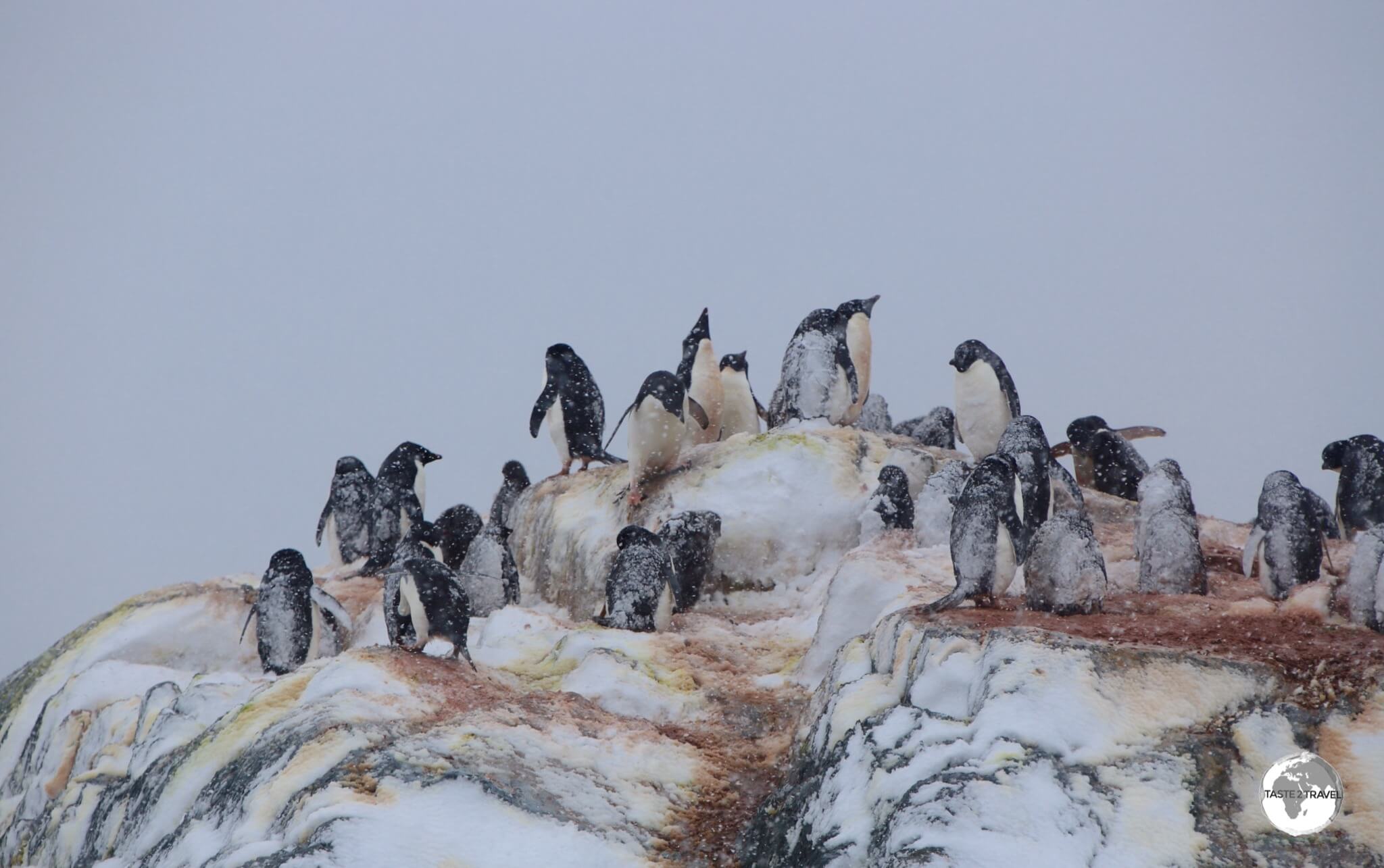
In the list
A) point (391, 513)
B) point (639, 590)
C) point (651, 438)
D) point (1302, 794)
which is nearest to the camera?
point (1302, 794)

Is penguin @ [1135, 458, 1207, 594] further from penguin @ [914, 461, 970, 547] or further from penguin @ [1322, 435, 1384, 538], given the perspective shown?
penguin @ [1322, 435, 1384, 538]

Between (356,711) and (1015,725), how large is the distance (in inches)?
105

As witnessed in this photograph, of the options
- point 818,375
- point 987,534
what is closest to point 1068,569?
point 987,534

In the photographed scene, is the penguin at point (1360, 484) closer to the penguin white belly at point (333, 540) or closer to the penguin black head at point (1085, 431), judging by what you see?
the penguin black head at point (1085, 431)

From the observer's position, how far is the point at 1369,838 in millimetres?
3953

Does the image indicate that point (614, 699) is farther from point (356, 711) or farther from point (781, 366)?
point (781, 366)

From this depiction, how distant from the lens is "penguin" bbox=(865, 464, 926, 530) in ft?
27.9

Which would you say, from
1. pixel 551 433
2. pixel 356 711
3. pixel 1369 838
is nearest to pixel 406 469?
pixel 551 433

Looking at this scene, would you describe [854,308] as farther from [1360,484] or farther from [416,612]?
[416,612]

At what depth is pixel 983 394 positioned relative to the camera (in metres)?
9.27

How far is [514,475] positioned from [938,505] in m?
4.63

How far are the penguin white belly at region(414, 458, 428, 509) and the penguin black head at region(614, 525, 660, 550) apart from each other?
113 inches

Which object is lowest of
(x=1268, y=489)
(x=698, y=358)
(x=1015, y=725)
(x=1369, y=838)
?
(x=1369, y=838)

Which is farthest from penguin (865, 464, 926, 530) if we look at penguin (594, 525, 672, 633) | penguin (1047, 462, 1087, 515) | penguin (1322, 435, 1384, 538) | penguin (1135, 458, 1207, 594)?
penguin (1322, 435, 1384, 538)
